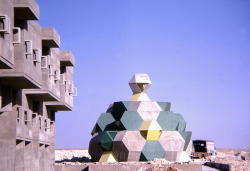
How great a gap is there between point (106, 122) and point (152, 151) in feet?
15.0

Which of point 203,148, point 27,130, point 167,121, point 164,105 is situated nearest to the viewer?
point 27,130

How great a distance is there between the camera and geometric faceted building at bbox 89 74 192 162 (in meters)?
27.8

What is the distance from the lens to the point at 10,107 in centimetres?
1446

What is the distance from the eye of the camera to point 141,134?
28.2 m

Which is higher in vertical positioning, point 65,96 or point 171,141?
point 65,96

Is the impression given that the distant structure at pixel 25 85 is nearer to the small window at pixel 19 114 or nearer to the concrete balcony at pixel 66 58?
the small window at pixel 19 114

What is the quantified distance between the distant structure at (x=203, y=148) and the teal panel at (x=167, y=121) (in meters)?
13.1

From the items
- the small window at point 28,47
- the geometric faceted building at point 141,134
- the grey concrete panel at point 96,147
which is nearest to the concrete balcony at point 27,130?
the small window at point 28,47

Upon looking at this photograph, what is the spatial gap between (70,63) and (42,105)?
10.9ft

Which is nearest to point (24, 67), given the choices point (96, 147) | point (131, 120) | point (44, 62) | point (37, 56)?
point (37, 56)

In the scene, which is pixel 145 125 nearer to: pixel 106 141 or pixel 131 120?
pixel 131 120

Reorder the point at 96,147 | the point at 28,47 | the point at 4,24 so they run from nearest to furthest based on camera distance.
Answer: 1. the point at 4,24
2. the point at 28,47
3. the point at 96,147

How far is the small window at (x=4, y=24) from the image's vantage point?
11.6 m

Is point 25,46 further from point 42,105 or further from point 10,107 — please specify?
point 42,105
